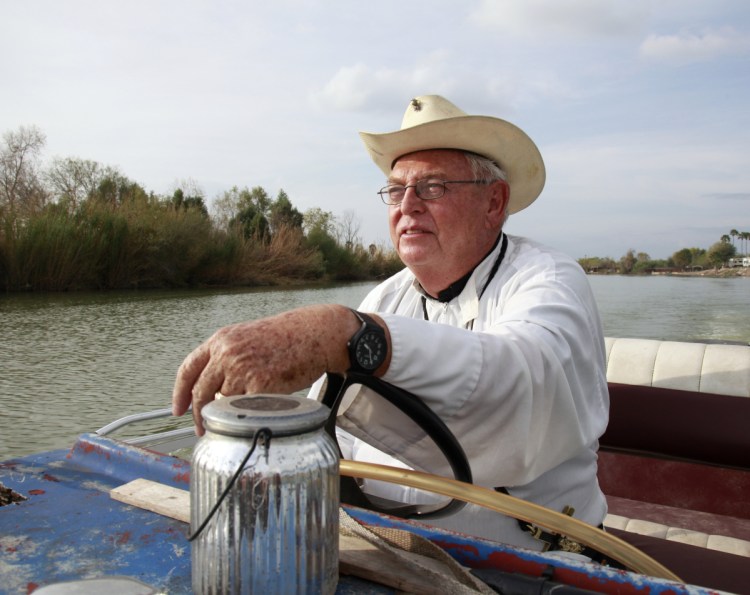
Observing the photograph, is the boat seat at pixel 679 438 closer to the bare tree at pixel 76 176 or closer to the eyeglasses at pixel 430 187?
the eyeglasses at pixel 430 187

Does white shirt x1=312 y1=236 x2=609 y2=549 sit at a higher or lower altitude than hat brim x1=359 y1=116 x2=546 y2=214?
lower

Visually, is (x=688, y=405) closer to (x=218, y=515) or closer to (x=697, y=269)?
(x=218, y=515)

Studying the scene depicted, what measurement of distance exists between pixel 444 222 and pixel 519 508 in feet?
3.32

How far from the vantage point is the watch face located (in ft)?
2.78

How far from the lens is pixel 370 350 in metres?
0.85

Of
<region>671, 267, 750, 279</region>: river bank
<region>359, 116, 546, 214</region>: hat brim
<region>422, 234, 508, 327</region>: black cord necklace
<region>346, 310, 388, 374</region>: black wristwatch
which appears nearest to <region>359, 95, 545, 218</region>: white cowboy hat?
<region>359, 116, 546, 214</region>: hat brim

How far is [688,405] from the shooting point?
2492 millimetres

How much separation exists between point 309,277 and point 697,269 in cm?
1551

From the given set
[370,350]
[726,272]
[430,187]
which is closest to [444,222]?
[430,187]

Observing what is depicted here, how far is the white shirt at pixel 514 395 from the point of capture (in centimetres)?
92

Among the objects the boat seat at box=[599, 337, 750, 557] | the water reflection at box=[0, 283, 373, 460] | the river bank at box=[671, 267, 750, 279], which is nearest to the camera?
the boat seat at box=[599, 337, 750, 557]

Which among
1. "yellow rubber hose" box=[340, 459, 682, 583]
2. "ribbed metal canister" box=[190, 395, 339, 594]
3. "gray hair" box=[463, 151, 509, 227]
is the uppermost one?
"gray hair" box=[463, 151, 509, 227]

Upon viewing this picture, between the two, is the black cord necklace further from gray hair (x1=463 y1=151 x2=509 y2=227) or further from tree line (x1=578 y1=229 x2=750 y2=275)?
tree line (x1=578 y1=229 x2=750 y2=275)

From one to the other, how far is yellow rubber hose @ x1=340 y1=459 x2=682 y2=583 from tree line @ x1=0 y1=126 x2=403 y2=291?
43.5 feet
